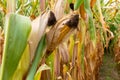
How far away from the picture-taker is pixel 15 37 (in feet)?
1.67

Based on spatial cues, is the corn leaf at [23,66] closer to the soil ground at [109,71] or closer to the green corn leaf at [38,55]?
the green corn leaf at [38,55]

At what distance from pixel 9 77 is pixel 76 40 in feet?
1.82

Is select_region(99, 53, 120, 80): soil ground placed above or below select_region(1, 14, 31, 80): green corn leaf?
below

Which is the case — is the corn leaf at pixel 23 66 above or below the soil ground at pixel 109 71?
above

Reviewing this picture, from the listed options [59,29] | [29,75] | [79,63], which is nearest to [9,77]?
[29,75]

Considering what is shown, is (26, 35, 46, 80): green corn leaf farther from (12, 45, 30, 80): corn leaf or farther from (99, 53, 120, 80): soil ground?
(99, 53, 120, 80): soil ground

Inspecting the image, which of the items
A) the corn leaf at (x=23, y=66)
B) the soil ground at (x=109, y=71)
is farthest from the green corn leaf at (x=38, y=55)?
the soil ground at (x=109, y=71)

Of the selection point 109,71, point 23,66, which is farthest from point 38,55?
point 109,71

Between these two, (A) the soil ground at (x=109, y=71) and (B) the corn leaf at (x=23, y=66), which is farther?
(A) the soil ground at (x=109, y=71)

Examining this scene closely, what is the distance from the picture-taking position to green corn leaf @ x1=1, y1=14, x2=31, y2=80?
506mm

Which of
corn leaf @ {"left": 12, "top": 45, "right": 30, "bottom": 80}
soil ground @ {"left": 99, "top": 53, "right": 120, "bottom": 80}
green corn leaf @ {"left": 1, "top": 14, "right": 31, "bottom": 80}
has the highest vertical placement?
green corn leaf @ {"left": 1, "top": 14, "right": 31, "bottom": 80}

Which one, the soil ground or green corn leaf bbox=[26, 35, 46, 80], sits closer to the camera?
green corn leaf bbox=[26, 35, 46, 80]

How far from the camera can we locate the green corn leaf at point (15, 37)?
0.51m

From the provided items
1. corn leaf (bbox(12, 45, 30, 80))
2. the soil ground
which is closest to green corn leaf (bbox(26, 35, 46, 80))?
corn leaf (bbox(12, 45, 30, 80))
